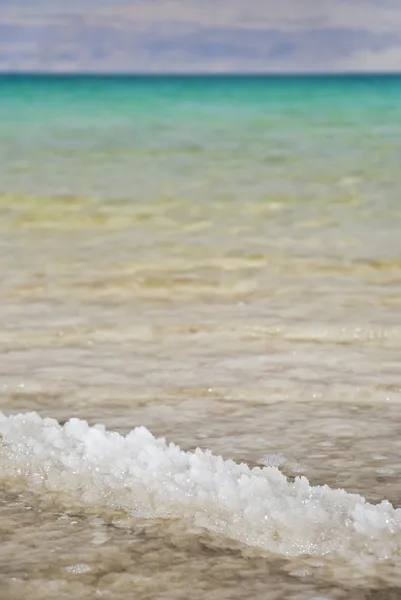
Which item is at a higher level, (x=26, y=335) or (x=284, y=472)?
(x=284, y=472)

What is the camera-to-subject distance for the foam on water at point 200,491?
170 cm

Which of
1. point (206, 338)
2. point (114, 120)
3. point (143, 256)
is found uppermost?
point (206, 338)

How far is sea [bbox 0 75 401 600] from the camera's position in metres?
1.66

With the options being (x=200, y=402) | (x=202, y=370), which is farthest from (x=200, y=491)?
(x=202, y=370)

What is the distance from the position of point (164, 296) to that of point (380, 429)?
1771 millimetres

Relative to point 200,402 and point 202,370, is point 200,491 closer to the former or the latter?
point 200,402

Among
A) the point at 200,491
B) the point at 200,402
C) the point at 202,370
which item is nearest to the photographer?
the point at 200,491

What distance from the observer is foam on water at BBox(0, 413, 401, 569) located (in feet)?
5.59

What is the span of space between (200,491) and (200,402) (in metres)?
0.77

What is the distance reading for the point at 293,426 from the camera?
2.42m

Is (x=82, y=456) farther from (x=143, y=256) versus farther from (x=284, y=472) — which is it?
(x=143, y=256)

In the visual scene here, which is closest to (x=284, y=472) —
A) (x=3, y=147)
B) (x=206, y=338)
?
(x=206, y=338)

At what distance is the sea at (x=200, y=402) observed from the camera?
166cm

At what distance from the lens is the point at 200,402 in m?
2.63
